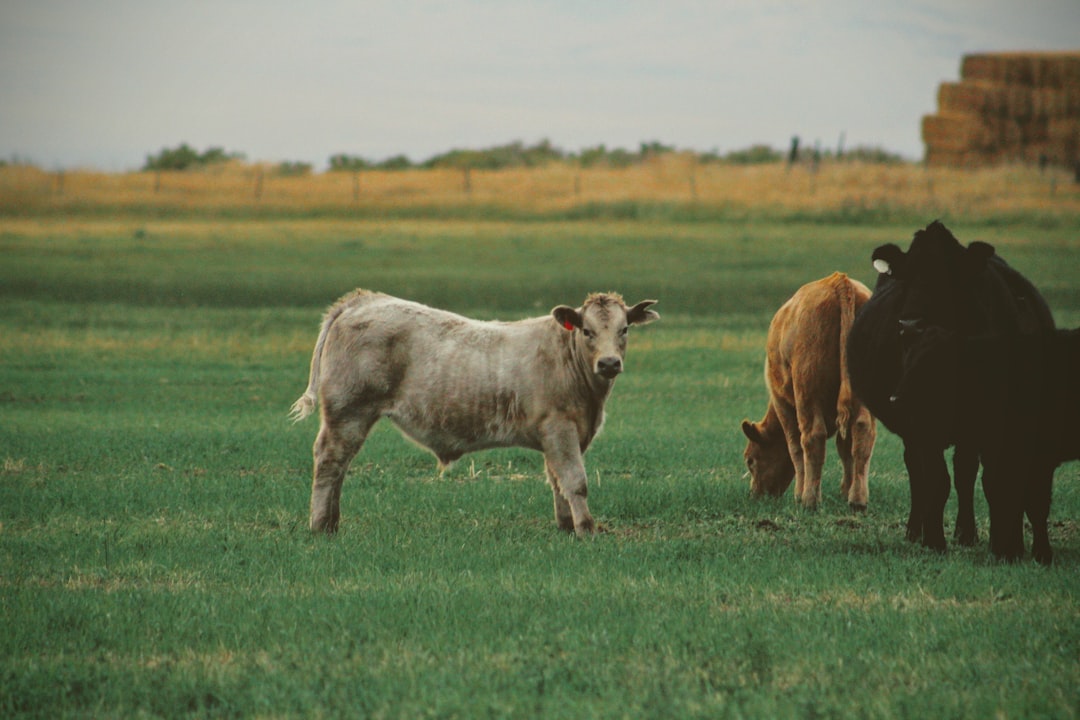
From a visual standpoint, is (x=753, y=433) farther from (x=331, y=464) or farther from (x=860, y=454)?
(x=331, y=464)

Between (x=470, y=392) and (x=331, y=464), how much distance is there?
4.01 feet

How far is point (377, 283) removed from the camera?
120 feet

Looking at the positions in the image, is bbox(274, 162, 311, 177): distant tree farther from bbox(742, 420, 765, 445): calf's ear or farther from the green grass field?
bbox(742, 420, 765, 445): calf's ear

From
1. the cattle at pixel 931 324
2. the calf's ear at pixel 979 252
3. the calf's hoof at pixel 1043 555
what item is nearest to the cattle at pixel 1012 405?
the calf's hoof at pixel 1043 555

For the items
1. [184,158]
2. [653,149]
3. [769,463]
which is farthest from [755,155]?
[769,463]

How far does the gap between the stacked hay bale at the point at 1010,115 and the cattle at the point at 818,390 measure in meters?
53.8

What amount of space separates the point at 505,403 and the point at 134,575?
313 cm

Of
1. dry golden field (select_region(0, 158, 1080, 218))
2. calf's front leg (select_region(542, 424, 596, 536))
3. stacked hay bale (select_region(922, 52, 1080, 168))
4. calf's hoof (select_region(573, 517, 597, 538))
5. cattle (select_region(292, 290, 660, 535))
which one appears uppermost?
stacked hay bale (select_region(922, 52, 1080, 168))

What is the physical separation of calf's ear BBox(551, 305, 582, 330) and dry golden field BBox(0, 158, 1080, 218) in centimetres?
4160

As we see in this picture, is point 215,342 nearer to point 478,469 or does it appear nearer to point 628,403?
point 628,403

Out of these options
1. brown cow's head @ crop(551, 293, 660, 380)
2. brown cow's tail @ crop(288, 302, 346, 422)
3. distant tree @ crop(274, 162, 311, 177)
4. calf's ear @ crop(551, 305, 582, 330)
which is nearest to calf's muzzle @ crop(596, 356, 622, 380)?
brown cow's head @ crop(551, 293, 660, 380)

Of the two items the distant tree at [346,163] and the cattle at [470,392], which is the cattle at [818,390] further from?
the distant tree at [346,163]

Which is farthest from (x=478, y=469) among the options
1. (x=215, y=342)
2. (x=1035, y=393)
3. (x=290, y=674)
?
(x=215, y=342)

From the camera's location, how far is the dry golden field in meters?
52.7
